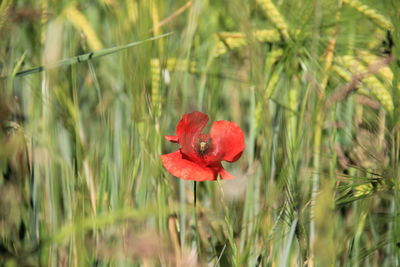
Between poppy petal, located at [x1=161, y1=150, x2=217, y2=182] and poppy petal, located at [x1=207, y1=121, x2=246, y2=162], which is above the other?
poppy petal, located at [x1=207, y1=121, x2=246, y2=162]

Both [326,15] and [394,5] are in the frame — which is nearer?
[394,5]

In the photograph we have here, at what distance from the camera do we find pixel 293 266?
2.36 ft

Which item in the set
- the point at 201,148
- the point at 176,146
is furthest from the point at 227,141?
the point at 176,146

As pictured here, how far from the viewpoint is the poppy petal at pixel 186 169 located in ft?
1.73

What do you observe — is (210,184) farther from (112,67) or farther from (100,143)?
(112,67)

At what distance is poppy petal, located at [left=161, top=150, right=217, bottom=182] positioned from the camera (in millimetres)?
528

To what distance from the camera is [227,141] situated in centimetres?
59

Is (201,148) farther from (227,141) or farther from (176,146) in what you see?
(176,146)

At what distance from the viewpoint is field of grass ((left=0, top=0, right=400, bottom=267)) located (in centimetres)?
55

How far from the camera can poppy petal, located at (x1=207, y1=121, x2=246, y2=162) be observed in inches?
22.9

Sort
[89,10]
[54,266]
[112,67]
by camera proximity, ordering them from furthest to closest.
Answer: [89,10]
[112,67]
[54,266]

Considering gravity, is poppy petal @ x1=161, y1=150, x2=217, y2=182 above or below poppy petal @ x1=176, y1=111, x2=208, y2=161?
below

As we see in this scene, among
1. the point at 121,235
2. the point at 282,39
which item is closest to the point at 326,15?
the point at 282,39

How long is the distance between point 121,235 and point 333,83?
0.44 metres
